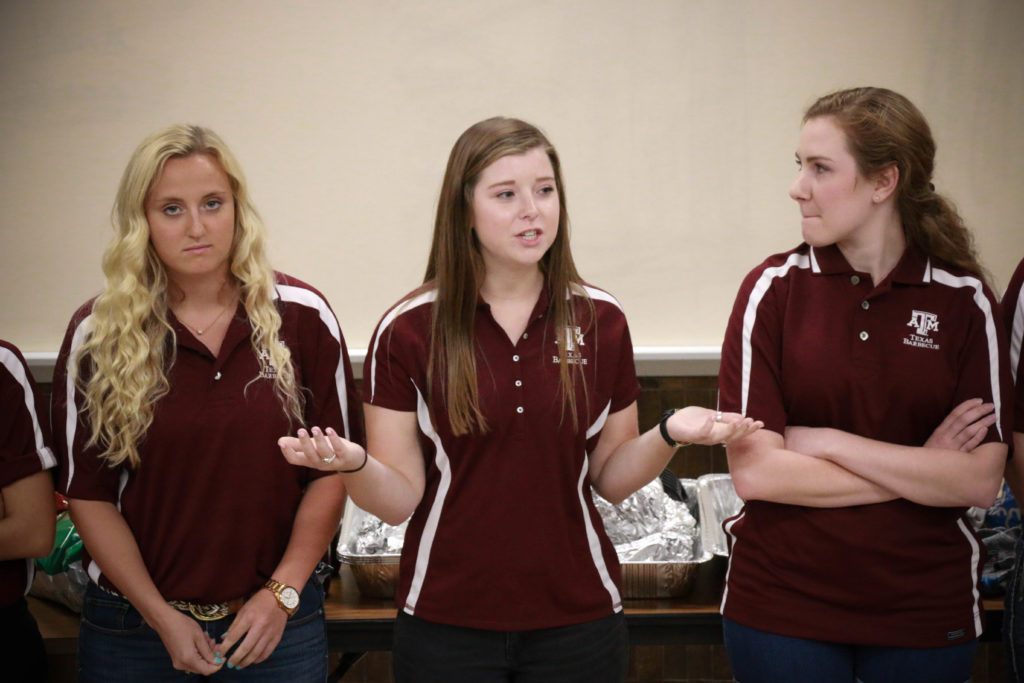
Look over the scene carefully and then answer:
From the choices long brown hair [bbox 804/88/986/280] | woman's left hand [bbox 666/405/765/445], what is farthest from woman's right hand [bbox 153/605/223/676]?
long brown hair [bbox 804/88/986/280]

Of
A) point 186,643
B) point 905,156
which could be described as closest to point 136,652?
point 186,643

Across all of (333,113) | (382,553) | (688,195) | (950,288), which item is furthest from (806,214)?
(333,113)

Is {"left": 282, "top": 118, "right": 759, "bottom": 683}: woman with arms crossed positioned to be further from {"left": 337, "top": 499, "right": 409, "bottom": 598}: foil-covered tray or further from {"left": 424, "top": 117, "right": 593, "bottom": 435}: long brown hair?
{"left": 337, "top": 499, "right": 409, "bottom": 598}: foil-covered tray

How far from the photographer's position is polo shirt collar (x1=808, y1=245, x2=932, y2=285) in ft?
6.82

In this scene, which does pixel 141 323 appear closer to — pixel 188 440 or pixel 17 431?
pixel 188 440

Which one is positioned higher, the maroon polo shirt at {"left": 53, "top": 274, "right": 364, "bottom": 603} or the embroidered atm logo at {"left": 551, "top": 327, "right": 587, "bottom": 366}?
the embroidered atm logo at {"left": 551, "top": 327, "right": 587, "bottom": 366}

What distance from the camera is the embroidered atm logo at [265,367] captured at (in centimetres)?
204

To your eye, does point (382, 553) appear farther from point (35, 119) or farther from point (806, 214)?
point (35, 119)

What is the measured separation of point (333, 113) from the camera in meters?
3.19

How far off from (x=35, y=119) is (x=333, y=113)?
3.07ft

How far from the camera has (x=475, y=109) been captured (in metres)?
3.18

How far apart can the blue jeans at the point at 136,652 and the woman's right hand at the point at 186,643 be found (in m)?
0.03

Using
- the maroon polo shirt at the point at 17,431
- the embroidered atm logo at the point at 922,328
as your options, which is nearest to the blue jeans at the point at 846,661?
the embroidered atm logo at the point at 922,328

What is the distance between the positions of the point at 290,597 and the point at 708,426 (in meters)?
0.91
